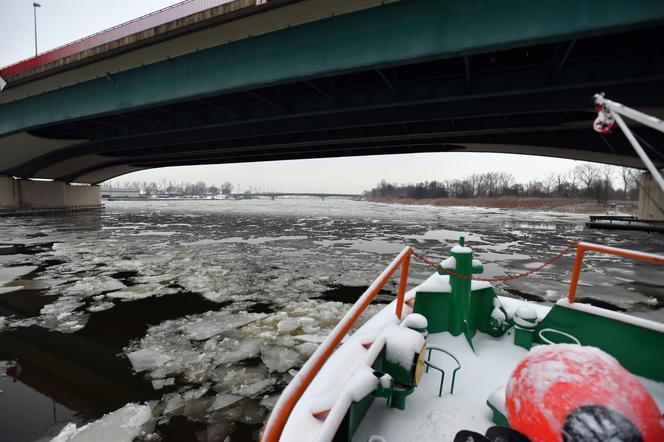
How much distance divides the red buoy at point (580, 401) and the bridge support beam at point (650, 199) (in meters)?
31.1

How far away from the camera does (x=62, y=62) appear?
15.6 m

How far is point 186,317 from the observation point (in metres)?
6.00

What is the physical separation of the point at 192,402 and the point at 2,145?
112ft

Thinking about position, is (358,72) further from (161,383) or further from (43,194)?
(43,194)

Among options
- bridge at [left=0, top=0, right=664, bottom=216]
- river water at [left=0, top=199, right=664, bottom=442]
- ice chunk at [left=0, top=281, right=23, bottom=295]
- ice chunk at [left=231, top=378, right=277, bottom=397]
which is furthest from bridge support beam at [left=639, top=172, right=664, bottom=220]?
ice chunk at [left=0, top=281, right=23, bottom=295]

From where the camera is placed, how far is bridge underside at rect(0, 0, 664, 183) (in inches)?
420

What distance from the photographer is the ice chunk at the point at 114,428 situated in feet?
9.96

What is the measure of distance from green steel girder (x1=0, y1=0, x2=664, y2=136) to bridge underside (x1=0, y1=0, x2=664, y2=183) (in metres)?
0.39

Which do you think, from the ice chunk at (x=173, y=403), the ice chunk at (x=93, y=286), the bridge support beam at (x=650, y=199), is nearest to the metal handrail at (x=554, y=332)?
the ice chunk at (x=173, y=403)

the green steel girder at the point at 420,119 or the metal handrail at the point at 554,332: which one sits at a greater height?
the green steel girder at the point at 420,119

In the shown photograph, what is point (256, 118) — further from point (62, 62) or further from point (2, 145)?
point (2, 145)

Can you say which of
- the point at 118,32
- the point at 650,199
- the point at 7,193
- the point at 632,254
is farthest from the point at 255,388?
the point at 7,193

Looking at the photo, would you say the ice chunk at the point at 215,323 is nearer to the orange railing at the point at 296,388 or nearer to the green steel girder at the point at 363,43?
the orange railing at the point at 296,388

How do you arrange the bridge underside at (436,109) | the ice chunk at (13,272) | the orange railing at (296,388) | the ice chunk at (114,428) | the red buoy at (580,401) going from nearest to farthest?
the red buoy at (580,401) → the orange railing at (296,388) → the ice chunk at (114,428) → the ice chunk at (13,272) → the bridge underside at (436,109)
